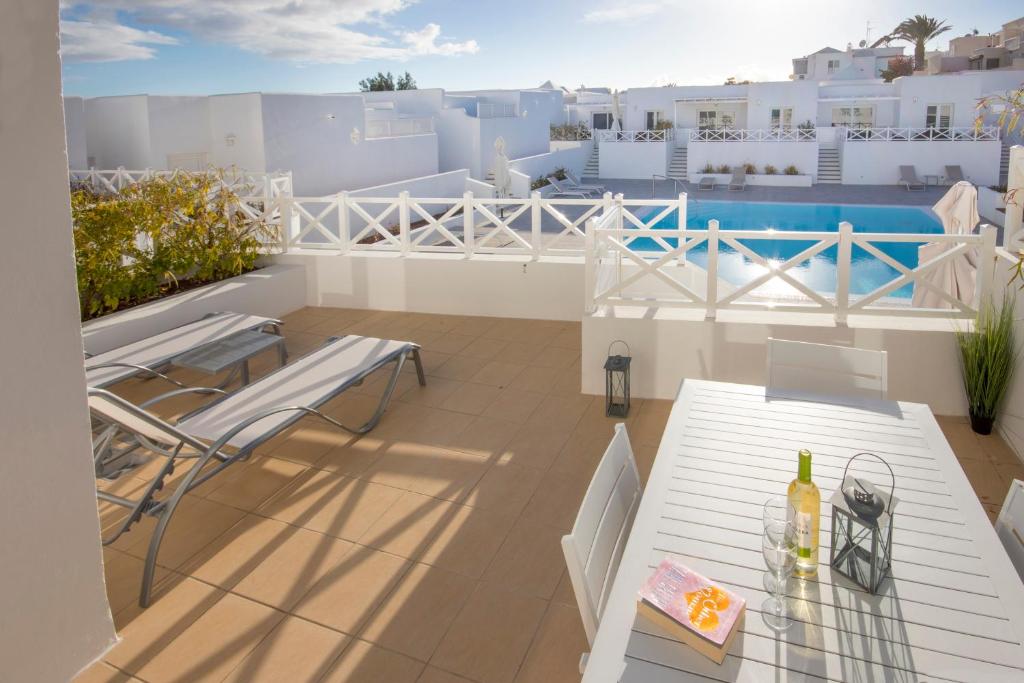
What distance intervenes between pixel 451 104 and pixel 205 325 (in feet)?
72.4

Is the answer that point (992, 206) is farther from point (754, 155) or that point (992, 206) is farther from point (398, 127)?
point (398, 127)

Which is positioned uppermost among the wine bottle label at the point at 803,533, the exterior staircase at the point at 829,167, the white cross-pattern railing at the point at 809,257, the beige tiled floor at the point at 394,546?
the exterior staircase at the point at 829,167

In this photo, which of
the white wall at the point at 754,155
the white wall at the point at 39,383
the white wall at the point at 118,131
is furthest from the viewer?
the white wall at the point at 754,155

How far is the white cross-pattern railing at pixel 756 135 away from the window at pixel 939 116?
4.07m

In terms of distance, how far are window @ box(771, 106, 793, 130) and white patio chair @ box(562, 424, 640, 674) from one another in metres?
27.6

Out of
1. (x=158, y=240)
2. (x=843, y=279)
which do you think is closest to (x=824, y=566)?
(x=843, y=279)

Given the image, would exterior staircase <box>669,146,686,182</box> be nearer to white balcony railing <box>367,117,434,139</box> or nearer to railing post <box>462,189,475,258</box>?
white balcony railing <box>367,117,434,139</box>

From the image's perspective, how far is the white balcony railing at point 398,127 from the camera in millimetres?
18750

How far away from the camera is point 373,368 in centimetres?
429

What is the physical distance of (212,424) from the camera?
3.42 meters

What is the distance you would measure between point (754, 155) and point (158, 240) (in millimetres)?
22530

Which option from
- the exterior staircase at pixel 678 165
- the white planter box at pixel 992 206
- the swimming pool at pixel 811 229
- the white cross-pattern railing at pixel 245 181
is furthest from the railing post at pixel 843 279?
the exterior staircase at pixel 678 165

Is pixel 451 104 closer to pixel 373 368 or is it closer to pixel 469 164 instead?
pixel 469 164

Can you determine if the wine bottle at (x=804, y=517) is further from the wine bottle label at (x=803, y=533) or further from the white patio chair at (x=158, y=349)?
the white patio chair at (x=158, y=349)
